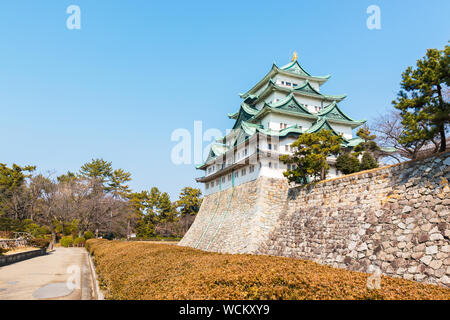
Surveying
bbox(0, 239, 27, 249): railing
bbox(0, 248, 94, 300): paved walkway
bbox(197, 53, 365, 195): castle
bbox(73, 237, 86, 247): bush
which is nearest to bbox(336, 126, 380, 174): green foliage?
bbox(197, 53, 365, 195): castle

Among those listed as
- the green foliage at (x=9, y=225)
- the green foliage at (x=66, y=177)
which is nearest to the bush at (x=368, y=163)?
the green foliage at (x=9, y=225)

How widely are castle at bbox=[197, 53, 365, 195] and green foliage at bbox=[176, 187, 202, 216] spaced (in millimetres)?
15559

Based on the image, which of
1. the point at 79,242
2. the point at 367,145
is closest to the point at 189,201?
the point at 79,242

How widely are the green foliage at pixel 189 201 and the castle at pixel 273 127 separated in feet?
51.0

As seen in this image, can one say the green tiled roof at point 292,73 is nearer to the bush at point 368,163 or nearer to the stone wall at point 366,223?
the stone wall at point 366,223

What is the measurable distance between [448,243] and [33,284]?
1536 centimetres

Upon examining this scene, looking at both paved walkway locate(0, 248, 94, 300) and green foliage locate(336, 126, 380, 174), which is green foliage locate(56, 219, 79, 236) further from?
green foliage locate(336, 126, 380, 174)

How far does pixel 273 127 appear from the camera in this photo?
24719mm

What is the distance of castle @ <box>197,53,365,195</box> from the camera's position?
22688 millimetres

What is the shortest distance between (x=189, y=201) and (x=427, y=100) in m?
41.2

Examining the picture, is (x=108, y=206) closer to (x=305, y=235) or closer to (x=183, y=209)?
(x=183, y=209)

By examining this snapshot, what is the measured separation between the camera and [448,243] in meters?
7.83

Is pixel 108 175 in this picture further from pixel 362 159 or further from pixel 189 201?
pixel 362 159
